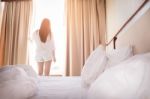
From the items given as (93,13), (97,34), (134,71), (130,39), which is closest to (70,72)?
(97,34)

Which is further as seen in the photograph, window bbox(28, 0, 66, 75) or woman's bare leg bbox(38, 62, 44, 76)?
window bbox(28, 0, 66, 75)

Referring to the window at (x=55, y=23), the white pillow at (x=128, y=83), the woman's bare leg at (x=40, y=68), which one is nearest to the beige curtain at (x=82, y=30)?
the window at (x=55, y=23)

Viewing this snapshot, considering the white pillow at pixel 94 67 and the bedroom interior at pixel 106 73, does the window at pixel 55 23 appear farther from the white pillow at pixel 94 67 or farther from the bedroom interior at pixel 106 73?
the white pillow at pixel 94 67

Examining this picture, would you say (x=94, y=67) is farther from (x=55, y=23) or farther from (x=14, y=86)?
(x=55, y=23)

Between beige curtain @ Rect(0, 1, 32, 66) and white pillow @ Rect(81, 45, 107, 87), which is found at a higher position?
beige curtain @ Rect(0, 1, 32, 66)

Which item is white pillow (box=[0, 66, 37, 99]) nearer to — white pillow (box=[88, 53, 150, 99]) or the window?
white pillow (box=[88, 53, 150, 99])

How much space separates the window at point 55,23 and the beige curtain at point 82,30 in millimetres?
166

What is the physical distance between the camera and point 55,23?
4312mm

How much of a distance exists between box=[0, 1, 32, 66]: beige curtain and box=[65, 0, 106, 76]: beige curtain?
83cm

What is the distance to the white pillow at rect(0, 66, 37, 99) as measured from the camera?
1091 mm

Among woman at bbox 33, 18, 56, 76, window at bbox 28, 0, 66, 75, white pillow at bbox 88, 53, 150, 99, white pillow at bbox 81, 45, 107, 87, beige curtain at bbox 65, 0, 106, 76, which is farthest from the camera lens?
window at bbox 28, 0, 66, 75

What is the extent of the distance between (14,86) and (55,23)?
323 centimetres

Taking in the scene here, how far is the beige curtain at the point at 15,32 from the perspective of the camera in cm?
409

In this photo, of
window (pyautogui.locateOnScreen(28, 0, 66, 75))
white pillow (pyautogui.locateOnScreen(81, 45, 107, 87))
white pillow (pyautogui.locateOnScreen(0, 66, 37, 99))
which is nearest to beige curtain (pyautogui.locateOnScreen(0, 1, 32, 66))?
window (pyautogui.locateOnScreen(28, 0, 66, 75))
